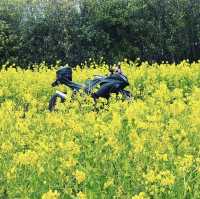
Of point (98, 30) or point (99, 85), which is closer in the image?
point (99, 85)

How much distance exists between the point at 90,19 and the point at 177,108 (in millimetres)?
9543

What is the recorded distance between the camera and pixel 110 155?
5.47 m

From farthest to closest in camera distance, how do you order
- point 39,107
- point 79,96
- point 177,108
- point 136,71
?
point 136,71, point 39,107, point 79,96, point 177,108

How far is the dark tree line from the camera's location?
15.7m

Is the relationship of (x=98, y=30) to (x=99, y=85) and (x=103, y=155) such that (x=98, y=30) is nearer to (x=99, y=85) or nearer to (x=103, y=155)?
(x=99, y=85)

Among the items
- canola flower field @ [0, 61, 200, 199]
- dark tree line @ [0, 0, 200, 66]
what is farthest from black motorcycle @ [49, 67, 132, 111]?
dark tree line @ [0, 0, 200, 66]

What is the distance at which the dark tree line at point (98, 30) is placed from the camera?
1566 cm

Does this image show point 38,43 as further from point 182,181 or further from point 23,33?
point 182,181

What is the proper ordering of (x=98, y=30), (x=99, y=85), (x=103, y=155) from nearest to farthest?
(x=103, y=155)
(x=99, y=85)
(x=98, y=30)

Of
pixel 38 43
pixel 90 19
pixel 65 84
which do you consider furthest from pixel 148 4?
pixel 65 84

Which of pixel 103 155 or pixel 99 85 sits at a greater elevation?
pixel 99 85

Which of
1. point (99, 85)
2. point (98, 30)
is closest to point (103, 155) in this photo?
point (99, 85)

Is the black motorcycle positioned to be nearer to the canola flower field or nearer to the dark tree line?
the canola flower field

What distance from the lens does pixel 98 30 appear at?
15836 mm
